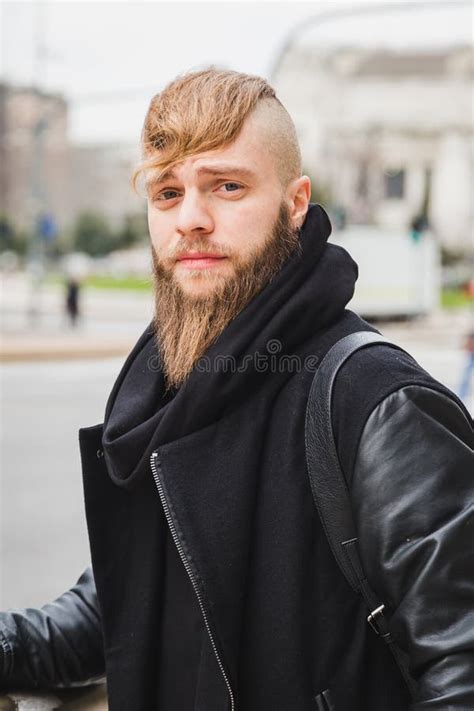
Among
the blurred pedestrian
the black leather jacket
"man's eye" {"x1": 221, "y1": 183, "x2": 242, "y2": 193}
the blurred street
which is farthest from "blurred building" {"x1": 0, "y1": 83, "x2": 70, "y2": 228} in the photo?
the black leather jacket

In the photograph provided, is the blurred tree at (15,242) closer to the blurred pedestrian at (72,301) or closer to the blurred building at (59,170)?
the blurred building at (59,170)

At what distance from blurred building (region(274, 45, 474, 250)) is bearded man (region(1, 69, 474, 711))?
187 ft

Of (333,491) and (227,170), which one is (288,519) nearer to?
(333,491)

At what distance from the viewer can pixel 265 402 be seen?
145cm

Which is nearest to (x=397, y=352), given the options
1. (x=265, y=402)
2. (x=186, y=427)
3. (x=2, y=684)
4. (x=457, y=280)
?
(x=265, y=402)

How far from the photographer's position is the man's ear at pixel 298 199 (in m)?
1.63

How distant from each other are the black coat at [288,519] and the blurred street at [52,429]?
359 centimetres

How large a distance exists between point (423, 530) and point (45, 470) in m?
7.13

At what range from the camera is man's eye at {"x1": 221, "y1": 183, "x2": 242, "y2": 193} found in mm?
1553

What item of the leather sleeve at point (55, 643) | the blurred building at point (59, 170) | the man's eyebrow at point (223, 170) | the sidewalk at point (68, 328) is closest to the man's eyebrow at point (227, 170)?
the man's eyebrow at point (223, 170)

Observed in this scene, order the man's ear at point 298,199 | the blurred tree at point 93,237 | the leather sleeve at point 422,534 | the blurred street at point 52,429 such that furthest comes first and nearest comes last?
the blurred tree at point 93,237
the blurred street at point 52,429
the man's ear at point 298,199
the leather sleeve at point 422,534

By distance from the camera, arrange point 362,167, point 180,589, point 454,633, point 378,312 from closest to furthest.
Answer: point 454,633 < point 180,589 < point 378,312 < point 362,167

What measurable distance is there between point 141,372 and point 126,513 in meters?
0.25

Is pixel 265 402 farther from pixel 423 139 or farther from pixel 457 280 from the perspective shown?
pixel 423 139
